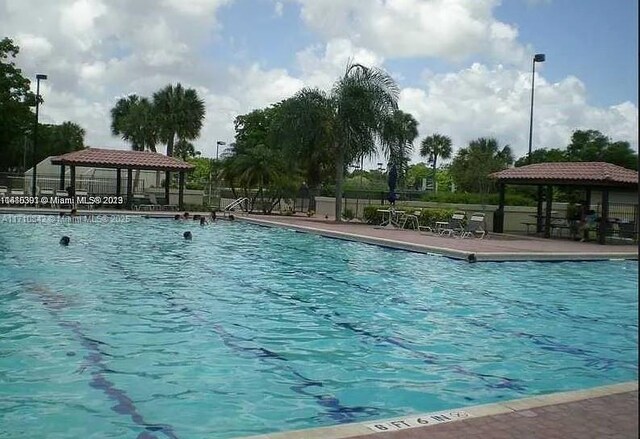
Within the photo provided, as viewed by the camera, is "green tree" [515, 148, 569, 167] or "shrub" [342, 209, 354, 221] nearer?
"shrub" [342, 209, 354, 221]

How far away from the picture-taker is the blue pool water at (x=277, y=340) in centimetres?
547

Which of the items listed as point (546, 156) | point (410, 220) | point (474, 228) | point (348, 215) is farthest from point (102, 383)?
point (546, 156)

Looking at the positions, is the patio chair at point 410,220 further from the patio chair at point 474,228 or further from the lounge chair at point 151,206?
the lounge chair at point 151,206

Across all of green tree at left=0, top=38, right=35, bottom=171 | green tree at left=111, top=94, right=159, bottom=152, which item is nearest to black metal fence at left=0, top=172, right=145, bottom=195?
green tree at left=0, top=38, right=35, bottom=171

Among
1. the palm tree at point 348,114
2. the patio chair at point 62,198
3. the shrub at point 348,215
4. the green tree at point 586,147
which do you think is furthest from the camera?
the green tree at point 586,147

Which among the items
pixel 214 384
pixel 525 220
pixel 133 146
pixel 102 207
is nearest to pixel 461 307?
pixel 214 384

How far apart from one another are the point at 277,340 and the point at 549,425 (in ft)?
13.3

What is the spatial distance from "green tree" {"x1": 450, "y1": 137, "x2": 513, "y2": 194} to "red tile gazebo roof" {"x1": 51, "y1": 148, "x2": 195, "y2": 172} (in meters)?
24.0

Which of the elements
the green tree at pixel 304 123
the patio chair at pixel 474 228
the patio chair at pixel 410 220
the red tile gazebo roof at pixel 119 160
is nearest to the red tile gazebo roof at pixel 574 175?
the patio chair at pixel 474 228

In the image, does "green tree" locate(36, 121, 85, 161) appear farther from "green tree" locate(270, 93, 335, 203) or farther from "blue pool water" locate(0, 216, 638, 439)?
"blue pool water" locate(0, 216, 638, 439)

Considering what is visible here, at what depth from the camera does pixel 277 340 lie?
7.88 m

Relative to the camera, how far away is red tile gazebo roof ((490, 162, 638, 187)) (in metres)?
21.8

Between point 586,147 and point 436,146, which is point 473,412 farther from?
point 436,146

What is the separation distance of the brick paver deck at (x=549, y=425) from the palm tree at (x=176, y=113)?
155 ft
